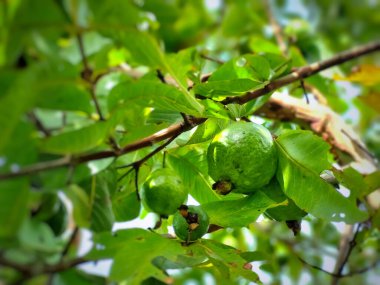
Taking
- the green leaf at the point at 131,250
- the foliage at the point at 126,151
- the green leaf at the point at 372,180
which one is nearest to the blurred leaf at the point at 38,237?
the foliage at the point at 126,151

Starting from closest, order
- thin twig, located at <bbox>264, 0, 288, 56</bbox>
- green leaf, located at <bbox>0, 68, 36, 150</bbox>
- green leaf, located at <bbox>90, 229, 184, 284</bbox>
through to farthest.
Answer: green leaf, located at <bbox>0, 68, 36, 150</bbox>, green leaf, located at <bbox>90, 229, 184, 284</bbox>, thin twig, located at <bbox>264, 0, 288, 56</bbox>

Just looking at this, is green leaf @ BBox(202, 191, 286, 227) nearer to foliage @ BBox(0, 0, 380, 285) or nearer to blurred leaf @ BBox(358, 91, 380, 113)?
foliage @ BBox(0, 0, 380, 285)

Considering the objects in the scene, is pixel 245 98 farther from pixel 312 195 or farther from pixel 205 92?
pixel 312 195

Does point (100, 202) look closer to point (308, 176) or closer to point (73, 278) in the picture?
point (73, 278)

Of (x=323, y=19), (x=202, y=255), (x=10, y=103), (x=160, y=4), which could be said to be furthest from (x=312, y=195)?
(x=323, y=19)

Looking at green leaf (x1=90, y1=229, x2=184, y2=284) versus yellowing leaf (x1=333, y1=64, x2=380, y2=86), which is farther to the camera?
yellowing leaf (x1=333, y1=64, x2=380, y2=86)

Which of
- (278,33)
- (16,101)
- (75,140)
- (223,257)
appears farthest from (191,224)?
(278,33)

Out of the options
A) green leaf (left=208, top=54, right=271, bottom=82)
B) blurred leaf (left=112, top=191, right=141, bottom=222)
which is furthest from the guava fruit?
blurred leaf (left=112, top=191, right=141, bottom=222)
